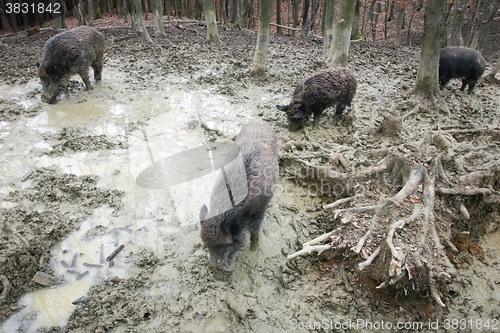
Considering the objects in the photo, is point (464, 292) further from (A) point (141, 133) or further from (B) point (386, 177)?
(A) point (141, 133)

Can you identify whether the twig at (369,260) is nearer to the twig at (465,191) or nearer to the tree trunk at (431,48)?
the twig at (465,191)

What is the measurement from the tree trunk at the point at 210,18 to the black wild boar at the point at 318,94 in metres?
8.02

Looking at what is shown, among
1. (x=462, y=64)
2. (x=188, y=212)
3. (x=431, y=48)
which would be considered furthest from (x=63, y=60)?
(x=462, y=64)

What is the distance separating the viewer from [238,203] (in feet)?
9.61

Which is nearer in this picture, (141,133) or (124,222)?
(124,222)

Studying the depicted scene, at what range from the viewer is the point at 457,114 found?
6.35 m

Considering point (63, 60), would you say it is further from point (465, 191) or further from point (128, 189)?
point (465, 191)

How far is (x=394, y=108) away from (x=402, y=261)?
5.10 meters

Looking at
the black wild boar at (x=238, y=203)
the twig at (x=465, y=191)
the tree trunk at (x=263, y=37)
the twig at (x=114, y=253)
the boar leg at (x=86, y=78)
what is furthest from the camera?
the tree trunk at (x=263, y=37)

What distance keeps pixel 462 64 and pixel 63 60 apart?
10556 mm

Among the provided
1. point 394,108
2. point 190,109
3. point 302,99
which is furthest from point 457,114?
point 190,109

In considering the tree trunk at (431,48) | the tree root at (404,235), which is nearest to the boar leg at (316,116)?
the tree root at (404,235)

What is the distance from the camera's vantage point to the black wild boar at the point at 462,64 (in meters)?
7.28

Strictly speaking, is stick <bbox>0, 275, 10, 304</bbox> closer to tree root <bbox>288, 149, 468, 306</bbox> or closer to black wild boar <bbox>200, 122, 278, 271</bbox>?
black wild boar <bbox>200, 122, 278, 271</bbox>
